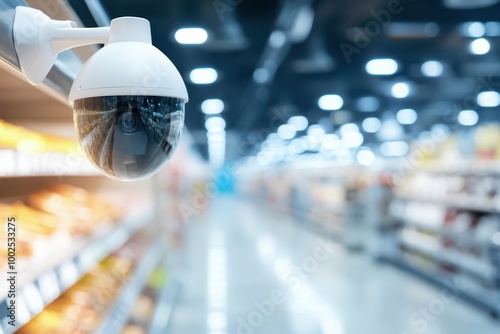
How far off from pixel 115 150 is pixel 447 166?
24.3 feet

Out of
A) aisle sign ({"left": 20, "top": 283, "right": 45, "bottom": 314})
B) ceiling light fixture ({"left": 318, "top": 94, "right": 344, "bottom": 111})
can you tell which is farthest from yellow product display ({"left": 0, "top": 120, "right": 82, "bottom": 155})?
ceiling light fixture ({"left": 318, "top": 94, "right": 344, "bottom": 111})

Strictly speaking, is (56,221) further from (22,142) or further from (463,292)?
(463,292)

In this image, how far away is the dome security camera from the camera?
1.12m

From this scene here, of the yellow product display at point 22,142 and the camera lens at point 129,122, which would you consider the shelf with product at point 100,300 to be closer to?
the yellow product display at point 22,142

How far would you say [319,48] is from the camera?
278 inches

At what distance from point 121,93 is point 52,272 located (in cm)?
116

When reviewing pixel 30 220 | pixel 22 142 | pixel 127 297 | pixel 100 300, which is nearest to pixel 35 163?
pixel 22 142

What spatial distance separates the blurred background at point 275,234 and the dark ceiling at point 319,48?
34 millimetres

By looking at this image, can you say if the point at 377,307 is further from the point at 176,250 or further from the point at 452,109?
the point at 452,109

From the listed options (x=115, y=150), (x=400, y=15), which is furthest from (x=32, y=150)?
A: (x=400, y=15)

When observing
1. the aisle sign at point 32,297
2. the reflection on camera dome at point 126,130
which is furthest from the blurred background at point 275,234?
the reflection on camera dome at point 126,130

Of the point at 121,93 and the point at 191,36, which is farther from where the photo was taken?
the point at 191,36

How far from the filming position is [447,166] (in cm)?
772

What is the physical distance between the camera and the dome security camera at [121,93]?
1125mm
